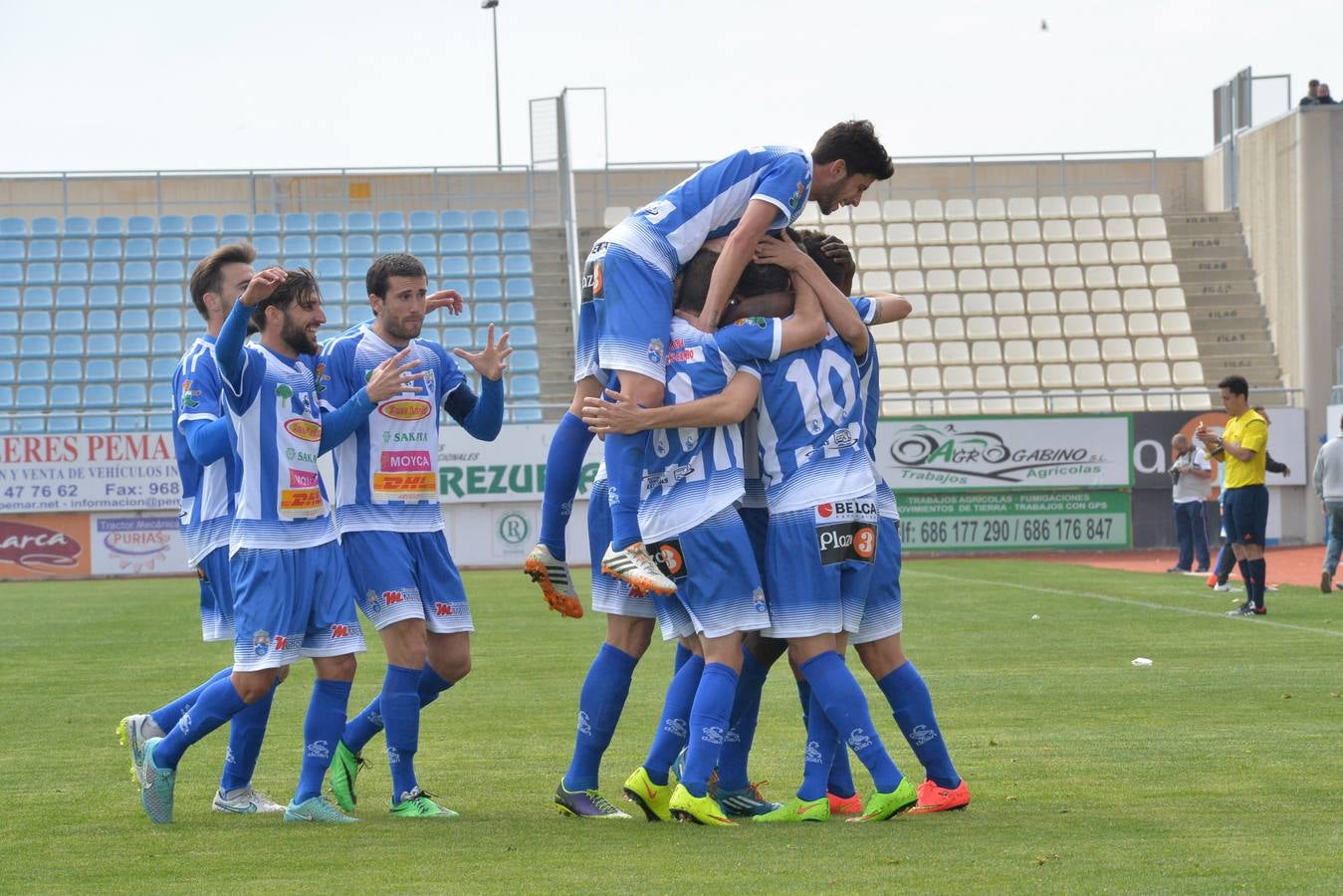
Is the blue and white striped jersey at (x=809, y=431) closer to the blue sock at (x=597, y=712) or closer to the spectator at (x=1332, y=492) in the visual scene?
the blue sock at (x=597, y=712)

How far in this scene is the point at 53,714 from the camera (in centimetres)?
914

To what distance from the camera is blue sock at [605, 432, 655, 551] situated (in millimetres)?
5574

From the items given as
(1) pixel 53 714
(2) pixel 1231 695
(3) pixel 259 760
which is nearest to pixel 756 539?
(3) pixel 259 760

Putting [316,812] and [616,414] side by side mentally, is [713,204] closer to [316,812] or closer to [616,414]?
[616,414]

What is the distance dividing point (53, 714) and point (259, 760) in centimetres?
230

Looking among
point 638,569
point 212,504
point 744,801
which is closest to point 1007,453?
point 212,504

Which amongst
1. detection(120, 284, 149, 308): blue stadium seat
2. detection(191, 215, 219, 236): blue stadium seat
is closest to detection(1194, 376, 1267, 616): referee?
detection(120, 284, 149, 308): blue stadium seat

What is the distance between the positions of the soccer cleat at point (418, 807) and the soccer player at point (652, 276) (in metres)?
0.80

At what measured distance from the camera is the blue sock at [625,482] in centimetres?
557

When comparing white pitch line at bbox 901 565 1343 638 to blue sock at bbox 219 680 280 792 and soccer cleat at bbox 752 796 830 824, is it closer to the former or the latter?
soccer cleat at bbox 752 796 830 824

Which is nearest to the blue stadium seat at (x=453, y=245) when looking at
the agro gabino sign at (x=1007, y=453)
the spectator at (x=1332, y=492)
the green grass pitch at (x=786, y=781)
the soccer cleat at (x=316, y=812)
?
the agro gabino sign at (x=1007, y=453)

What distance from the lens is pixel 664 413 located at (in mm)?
5492

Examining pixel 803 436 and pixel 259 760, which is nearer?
pixel 803 436

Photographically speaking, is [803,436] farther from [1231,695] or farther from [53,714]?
[53,714]
